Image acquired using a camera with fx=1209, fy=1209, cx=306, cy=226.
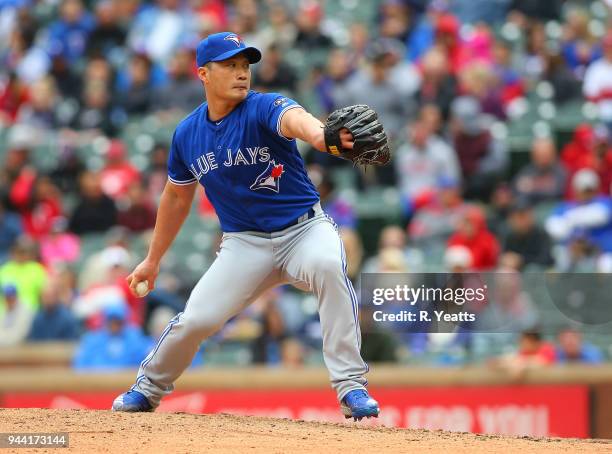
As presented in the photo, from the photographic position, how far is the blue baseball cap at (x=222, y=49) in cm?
623

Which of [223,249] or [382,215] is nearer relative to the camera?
[223,249]

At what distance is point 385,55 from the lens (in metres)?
13.2

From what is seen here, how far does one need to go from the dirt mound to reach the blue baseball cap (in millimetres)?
1891

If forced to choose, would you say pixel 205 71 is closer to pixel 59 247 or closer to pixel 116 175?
pixel 59 247

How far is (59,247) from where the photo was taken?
12883 mm

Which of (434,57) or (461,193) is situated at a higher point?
(434,57)

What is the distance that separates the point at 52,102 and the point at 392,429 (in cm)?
956

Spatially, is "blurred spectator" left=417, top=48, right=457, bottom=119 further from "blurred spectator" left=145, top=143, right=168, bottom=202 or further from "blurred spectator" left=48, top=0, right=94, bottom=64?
"blurred spectator" left=48, top=0, right=94, bottom=64

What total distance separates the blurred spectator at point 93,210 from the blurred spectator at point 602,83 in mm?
5412

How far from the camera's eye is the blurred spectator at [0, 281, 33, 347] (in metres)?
11.6

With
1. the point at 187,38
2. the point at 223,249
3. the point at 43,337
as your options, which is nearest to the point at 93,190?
the point at 43,337

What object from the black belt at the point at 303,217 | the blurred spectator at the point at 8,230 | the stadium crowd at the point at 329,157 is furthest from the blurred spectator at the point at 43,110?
the black belt at the point at 303,217

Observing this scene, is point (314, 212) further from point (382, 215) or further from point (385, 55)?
point (385, 55)

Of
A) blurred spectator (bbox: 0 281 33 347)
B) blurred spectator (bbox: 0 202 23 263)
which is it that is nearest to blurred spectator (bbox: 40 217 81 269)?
blurred spectator (bbox: 0 202 23 263)
